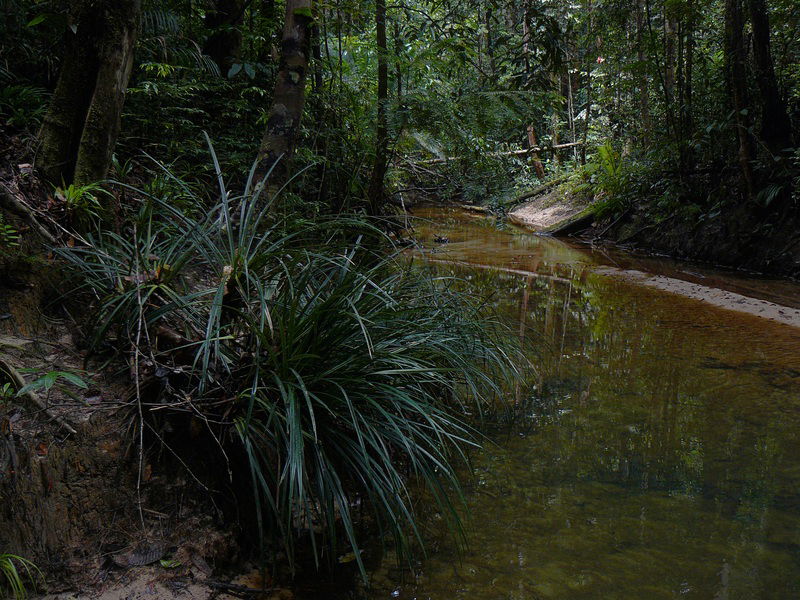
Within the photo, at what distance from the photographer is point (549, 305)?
610 cm

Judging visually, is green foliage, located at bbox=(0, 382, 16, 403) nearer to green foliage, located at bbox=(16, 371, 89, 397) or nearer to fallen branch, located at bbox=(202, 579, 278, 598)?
green foliage, located at bbox=(16, 371, 89, 397)

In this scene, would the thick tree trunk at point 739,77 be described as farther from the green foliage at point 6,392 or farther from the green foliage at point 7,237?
the green foliage at point 6,392

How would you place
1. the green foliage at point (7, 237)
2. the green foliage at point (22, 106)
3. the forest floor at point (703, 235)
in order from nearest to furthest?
the green foliage at point (7, 237) → the green foliage at point (22, 106) → the forest floor at point (703, 235)

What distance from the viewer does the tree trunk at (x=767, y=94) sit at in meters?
7.38

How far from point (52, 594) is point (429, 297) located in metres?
2.27

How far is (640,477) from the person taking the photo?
8.89ft

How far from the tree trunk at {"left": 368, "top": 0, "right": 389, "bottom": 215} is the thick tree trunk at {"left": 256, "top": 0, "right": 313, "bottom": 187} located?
153 cm

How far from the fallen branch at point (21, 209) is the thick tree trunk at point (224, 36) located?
4130 mm

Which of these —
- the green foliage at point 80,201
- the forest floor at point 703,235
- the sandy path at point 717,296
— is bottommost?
the sandy path at point 717,296

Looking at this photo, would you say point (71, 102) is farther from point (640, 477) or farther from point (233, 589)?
point (640, 477)

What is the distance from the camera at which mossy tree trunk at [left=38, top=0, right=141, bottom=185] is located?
2736 mm

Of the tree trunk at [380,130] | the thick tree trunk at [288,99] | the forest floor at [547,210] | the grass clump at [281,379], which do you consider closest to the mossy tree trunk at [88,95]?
the grass clump at [281,379]

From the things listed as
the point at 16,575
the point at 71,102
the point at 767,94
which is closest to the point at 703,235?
the point at 767,94

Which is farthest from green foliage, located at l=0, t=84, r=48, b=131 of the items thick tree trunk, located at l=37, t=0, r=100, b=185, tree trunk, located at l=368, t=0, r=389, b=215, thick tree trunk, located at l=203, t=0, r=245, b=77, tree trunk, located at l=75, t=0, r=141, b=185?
thick tree trunk, located at l=203, t=0, r=245, b=77
